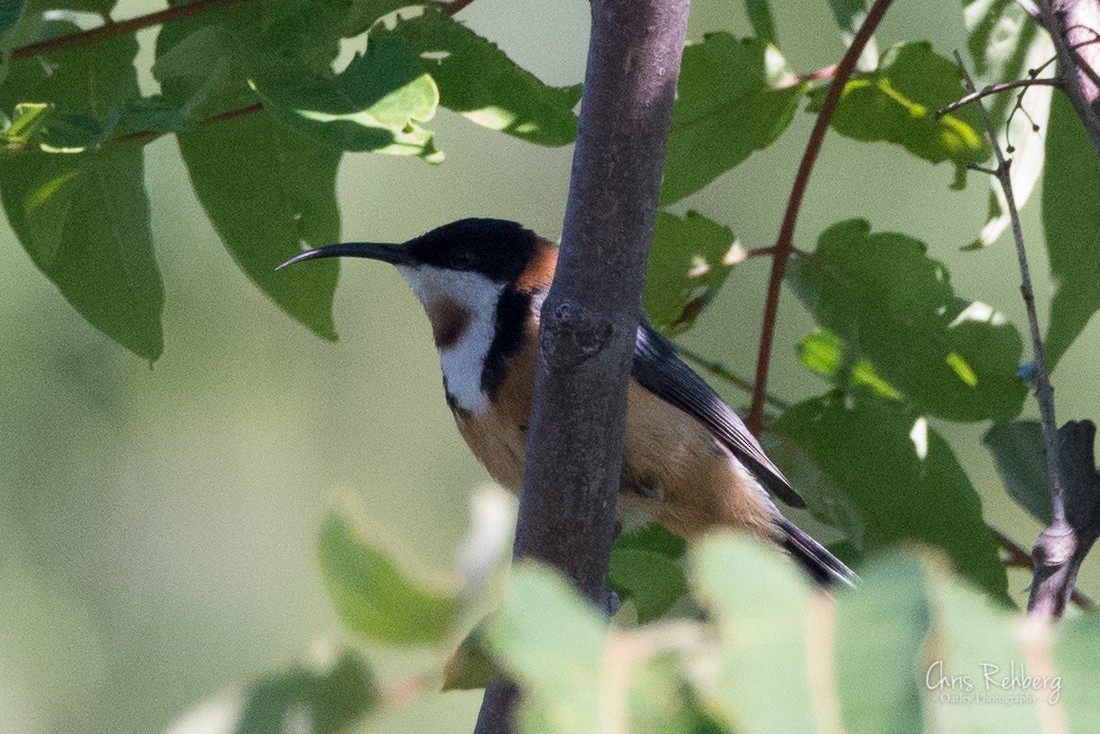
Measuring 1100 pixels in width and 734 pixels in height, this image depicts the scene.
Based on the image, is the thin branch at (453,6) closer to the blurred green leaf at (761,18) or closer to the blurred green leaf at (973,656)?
the blurred green leaf at (761,18)

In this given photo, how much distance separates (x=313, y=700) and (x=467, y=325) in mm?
2075

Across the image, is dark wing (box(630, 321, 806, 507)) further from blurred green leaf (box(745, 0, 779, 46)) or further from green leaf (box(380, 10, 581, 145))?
green leaf (box(380, 10, 581, 145))

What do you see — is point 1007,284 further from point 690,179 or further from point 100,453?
point 100,453

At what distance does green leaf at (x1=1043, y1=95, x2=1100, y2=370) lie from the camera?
99.3 inches

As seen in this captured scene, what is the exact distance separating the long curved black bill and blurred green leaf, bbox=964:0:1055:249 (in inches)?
50.9

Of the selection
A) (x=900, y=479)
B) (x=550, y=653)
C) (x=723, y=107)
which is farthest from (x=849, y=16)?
(x=550, y=653)

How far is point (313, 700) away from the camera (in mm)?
1294

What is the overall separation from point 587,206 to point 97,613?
5948 mm

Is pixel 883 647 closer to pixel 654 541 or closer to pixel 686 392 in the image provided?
pixel 654 541

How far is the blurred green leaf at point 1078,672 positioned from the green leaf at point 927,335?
1760 mm

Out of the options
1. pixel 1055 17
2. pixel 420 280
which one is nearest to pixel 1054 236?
pixel 1055 17

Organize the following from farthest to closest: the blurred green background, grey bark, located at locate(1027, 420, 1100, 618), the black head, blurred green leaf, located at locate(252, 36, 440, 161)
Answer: the blurred green background < the black head < blurred green leaf, located at locate(252, 36, 440, 161) < grey bark, located at locate(1027, 420, 1100, 618)

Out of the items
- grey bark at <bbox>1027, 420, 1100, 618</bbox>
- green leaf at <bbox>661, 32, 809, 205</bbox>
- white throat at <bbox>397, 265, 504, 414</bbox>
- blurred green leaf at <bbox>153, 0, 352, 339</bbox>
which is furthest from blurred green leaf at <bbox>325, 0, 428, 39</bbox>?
grey bark at <bbox>1027, 420, 1100, 618</bbox>

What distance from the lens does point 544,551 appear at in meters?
1.79
